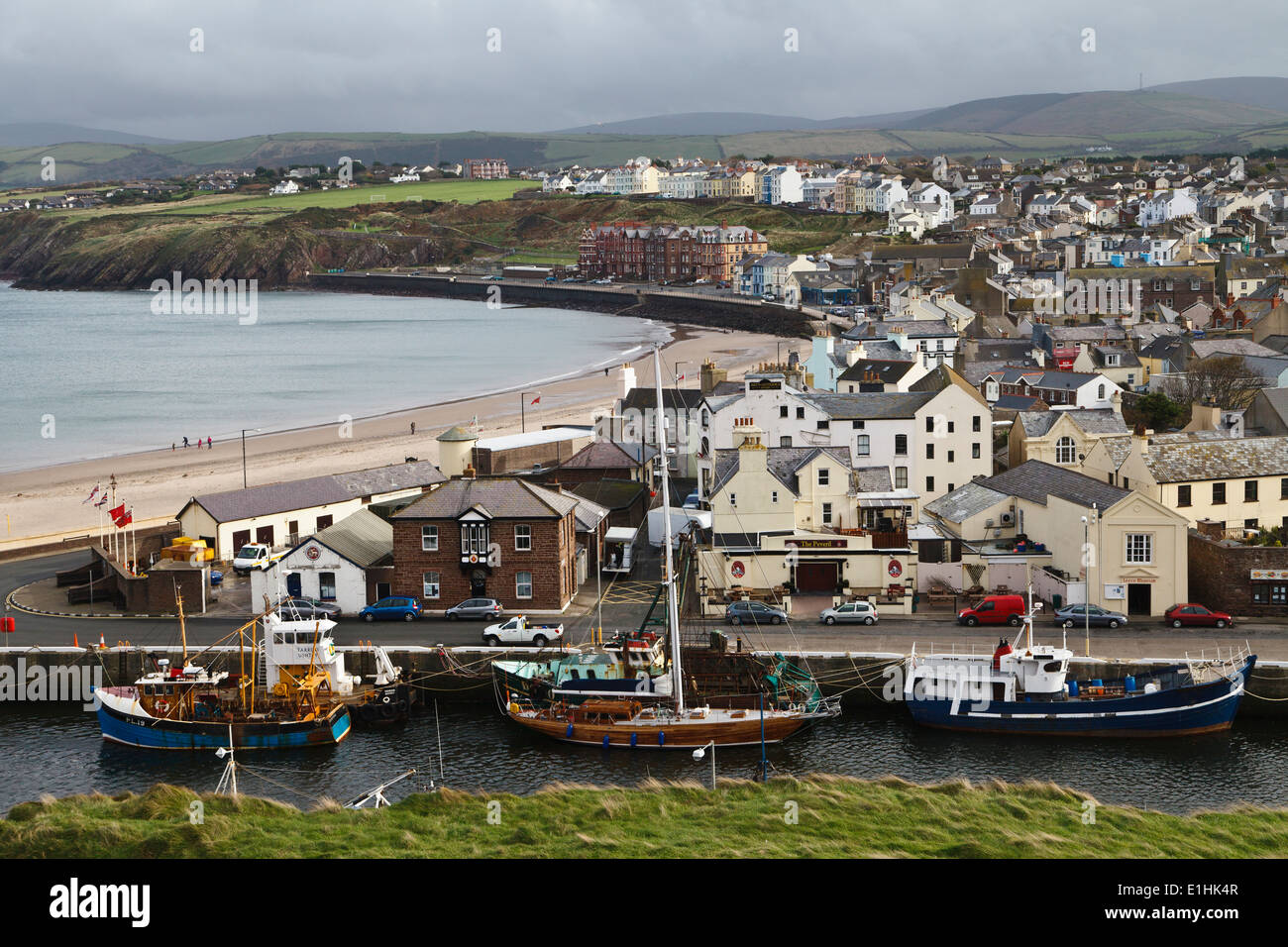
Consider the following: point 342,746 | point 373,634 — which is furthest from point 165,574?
point 342,746

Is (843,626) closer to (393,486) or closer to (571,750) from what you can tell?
(571,750)

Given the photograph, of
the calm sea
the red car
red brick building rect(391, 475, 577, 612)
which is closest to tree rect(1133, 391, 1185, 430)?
the red car

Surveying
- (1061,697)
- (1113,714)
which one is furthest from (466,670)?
(1113,714)

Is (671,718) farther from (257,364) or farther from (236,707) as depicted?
(257,364)

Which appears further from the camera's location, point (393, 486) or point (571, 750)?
point (393, 486)

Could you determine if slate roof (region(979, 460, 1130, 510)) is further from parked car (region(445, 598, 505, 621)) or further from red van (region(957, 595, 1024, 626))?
parked car (region(445, 598, 505, 621))

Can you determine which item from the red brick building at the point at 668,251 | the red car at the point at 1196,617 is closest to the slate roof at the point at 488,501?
the red car at the point at 1196,617
